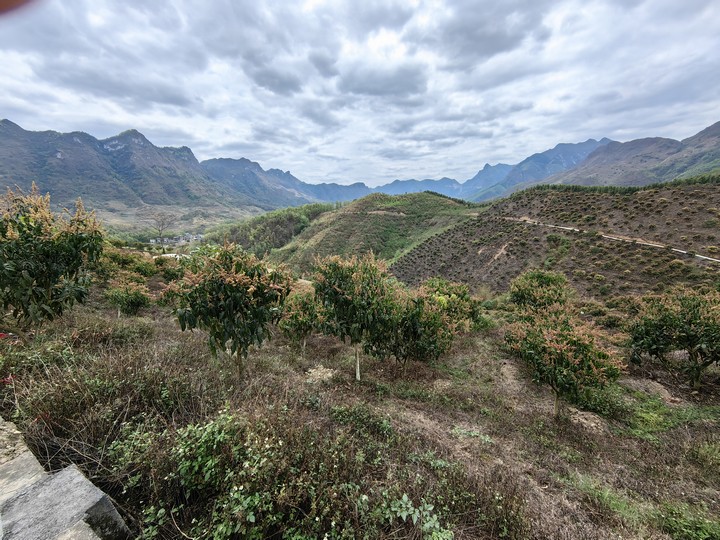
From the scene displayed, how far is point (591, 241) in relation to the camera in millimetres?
31922

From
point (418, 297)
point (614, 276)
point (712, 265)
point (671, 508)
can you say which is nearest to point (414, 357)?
point (418, 297)

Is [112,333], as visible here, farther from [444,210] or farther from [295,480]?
[444,210]

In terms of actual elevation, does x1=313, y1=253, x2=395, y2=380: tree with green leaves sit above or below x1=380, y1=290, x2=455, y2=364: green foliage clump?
above

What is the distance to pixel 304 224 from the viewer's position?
10094cm

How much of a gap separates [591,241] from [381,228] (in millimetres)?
43591

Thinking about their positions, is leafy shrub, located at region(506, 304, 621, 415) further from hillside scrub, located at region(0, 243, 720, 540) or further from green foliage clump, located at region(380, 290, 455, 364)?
green foliage clump, located at region(380, 290, 455, 364)

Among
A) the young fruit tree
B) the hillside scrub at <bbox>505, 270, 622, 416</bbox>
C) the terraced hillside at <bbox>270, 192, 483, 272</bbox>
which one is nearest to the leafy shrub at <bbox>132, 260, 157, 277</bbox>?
the young fruit tree

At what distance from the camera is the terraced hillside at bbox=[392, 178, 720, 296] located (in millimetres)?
25078

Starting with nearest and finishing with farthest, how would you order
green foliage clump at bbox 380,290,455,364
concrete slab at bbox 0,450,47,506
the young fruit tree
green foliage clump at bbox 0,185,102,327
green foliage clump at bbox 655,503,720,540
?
concrete slab at bbox 0,450,47,506
green foliage clump at bbox 655,503,720,540
green foliage clump at bbox 0,185,102,327
the young fruit tree
green foliage clump at bbox 380,290,455,364

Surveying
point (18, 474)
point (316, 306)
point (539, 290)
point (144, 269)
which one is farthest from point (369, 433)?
point (144, 269)

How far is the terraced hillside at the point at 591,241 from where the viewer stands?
2508 centimetres

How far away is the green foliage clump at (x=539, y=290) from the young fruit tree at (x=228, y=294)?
13.5 meters

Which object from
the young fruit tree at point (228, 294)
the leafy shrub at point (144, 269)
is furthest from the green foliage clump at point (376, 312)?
the leafy shrub at point (144, 269)

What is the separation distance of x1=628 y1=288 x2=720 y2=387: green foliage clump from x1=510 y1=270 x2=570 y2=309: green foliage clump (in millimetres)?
4603
